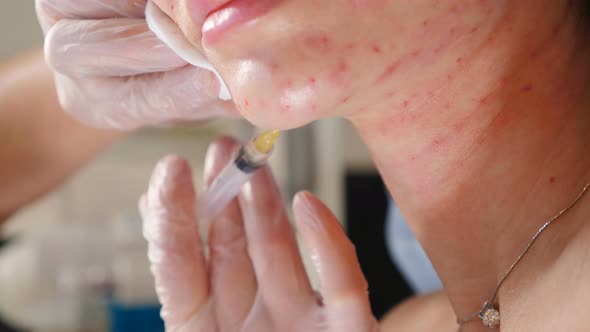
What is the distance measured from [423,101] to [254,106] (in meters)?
0.22

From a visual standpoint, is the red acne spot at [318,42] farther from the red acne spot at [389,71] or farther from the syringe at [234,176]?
the syringe at [234,176]

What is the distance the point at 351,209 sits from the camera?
109 inches

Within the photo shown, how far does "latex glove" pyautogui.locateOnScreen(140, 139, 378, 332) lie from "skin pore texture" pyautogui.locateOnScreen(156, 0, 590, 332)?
0.15m

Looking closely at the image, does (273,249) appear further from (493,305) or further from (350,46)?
(350,46)

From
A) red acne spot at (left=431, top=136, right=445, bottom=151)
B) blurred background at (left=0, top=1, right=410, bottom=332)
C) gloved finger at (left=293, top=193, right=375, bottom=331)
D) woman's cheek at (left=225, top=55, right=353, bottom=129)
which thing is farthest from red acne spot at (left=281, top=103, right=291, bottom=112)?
blurred background at (left=0, top=1, right=410, bottom=332)

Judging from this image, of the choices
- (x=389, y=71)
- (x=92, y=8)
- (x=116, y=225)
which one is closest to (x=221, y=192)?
(x=92, y=8)

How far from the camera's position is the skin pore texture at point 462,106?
0.74 meters

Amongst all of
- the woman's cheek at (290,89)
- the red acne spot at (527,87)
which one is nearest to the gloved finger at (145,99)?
the woman's cheek at (290,89)

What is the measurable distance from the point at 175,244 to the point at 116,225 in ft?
5.02

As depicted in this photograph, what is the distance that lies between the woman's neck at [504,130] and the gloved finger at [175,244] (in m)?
0.40

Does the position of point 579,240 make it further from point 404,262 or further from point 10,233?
point 10,233

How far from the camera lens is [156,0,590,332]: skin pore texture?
74 centimetres

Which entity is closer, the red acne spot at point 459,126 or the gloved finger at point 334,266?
the red acne spot at point 459,126

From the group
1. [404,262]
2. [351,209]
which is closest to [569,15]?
[404,262]
